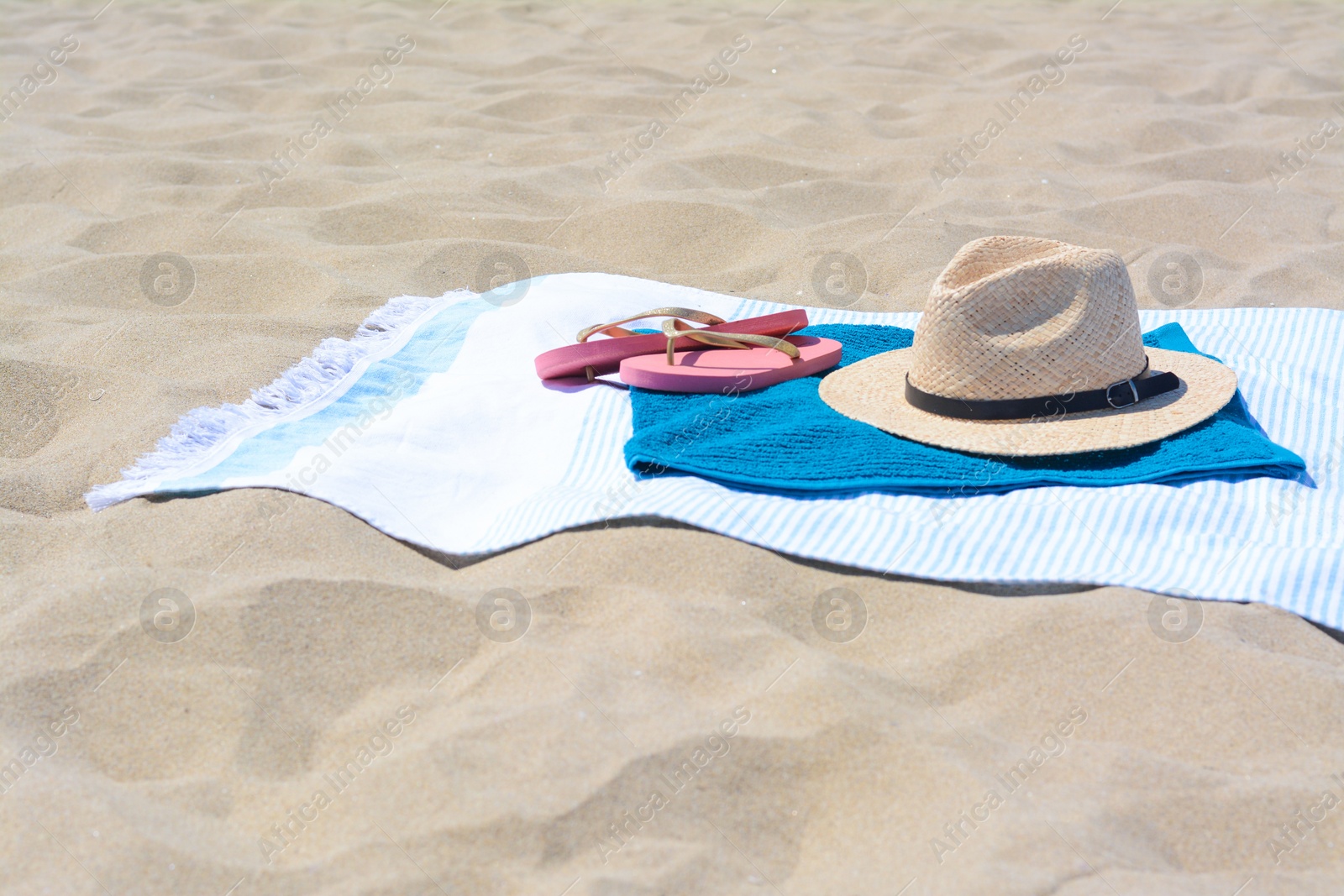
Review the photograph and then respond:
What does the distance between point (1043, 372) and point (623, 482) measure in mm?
808

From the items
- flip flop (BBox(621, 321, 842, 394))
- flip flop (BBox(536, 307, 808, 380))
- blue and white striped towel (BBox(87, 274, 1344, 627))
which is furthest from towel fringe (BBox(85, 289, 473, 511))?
flip flop (BBox(621, 321, 842, 394))

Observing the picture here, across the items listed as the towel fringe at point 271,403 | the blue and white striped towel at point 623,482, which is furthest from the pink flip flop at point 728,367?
the towel fringe at point 271,403

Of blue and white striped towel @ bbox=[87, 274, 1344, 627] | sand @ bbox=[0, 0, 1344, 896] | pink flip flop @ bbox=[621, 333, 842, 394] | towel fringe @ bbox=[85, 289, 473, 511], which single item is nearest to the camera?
sand @ bbox=[0, 0, 1344, 896]

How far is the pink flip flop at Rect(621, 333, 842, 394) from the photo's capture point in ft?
7.43

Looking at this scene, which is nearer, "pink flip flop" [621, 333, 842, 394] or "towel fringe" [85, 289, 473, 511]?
"towel fringe" [85, 289, 473, 511]

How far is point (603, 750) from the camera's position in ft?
4.42

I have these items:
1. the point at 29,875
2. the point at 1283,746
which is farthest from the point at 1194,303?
the point at 29,875

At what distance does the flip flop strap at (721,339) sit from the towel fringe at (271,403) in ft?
2.54

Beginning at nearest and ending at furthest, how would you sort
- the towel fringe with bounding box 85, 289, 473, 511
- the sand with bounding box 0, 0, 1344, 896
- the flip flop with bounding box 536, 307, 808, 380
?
1. the sand with bounding box 0, 0, 1344, 896
2. the towel fringe with bounding box 85, 289, 473, 511
3. the flip flop with bounding box 536, 307, 808, 380

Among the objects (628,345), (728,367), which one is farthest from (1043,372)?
(628,345)

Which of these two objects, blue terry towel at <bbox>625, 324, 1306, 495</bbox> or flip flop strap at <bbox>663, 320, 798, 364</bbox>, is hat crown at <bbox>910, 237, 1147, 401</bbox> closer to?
blue terry towel at <bbox>625, 324, 1306, 495</bbox>

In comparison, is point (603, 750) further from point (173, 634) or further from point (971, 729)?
point (173, 634)

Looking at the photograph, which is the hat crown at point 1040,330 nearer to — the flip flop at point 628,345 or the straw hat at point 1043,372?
the straw hat at point 1043,372

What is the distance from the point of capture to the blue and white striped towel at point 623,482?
66.6 inches
